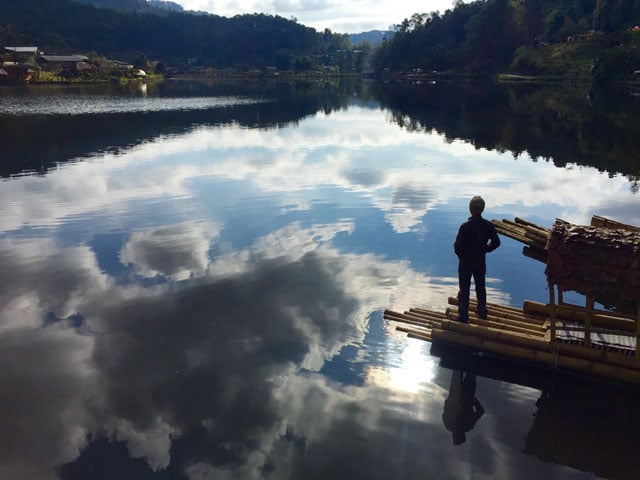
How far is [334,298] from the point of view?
49.9 ft

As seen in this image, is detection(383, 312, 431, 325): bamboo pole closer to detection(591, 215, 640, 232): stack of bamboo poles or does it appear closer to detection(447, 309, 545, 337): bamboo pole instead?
detection(447, 309, 545, 337): bamboo pole

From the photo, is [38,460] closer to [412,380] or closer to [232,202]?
[412,380]

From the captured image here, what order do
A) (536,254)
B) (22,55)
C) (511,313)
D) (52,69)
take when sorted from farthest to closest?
(52,69) → (22,55) → (536,254) → (511,313)

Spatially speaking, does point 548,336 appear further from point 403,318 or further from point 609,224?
point 609,224

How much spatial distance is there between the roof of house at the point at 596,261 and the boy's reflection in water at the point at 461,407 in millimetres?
3228

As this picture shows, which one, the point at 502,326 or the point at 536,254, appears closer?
the point at 502,326

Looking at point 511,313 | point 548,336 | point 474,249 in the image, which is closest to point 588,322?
point 548,336

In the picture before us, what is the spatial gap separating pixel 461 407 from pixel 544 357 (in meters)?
2.67

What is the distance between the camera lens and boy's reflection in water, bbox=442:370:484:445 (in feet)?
31.8

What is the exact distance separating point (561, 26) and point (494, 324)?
18424cm

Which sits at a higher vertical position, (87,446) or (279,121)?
(279,121)

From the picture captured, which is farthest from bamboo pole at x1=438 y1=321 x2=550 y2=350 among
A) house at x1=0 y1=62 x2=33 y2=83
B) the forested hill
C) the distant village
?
house at x1=0 y1=62 x2=33 y2=83

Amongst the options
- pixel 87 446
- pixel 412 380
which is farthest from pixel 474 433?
pixel 87 446

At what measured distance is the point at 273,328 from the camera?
13.5 m
